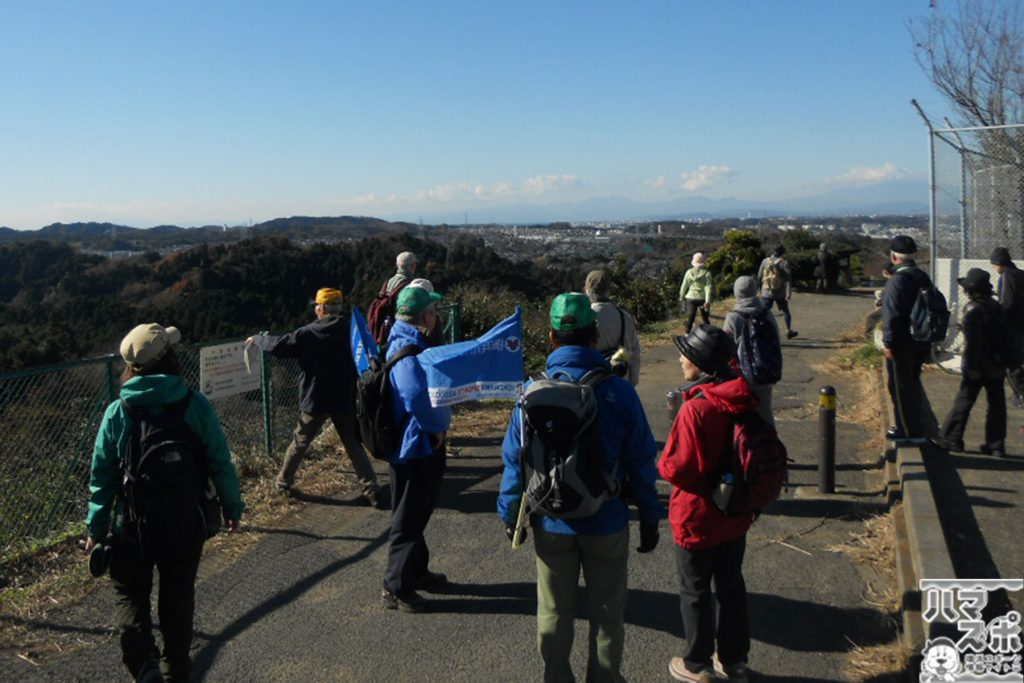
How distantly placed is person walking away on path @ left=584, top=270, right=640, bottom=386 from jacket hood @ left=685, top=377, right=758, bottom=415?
1.92 meters

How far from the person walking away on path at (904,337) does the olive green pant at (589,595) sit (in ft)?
14.5

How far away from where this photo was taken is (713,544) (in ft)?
12.4

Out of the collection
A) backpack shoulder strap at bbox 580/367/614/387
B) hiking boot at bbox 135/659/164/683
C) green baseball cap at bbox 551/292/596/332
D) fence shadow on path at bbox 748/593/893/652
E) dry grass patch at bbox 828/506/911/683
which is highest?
green baseball cap at bbox 551/292/596/332

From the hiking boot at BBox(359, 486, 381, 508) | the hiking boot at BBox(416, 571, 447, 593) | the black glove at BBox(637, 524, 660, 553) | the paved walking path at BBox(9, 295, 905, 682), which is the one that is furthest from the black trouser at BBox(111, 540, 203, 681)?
the hiking boot at BBox(359, 486, 381, 508)

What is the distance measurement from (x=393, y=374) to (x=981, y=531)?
4.22 m

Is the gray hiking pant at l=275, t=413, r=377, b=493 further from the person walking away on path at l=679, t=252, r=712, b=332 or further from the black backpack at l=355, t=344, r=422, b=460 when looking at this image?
the person walking away on path at l=679, t=252, r=712, b=332

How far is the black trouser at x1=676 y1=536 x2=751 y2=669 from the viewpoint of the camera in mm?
3842

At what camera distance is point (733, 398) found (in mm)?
3637

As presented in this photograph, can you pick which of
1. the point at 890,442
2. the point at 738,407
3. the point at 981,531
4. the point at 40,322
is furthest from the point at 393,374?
the point at 40,322

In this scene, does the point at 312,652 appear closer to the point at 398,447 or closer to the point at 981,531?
the point at 398,447

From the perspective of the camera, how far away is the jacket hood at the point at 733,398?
3639mm

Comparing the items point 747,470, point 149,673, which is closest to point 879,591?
point 747,470

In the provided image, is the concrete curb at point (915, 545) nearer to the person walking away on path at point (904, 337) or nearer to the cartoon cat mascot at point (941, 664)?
the cartoon cat mascot at point (941, 664)

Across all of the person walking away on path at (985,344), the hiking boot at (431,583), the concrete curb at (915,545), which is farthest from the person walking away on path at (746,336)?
the hiking boot at (431,583)
